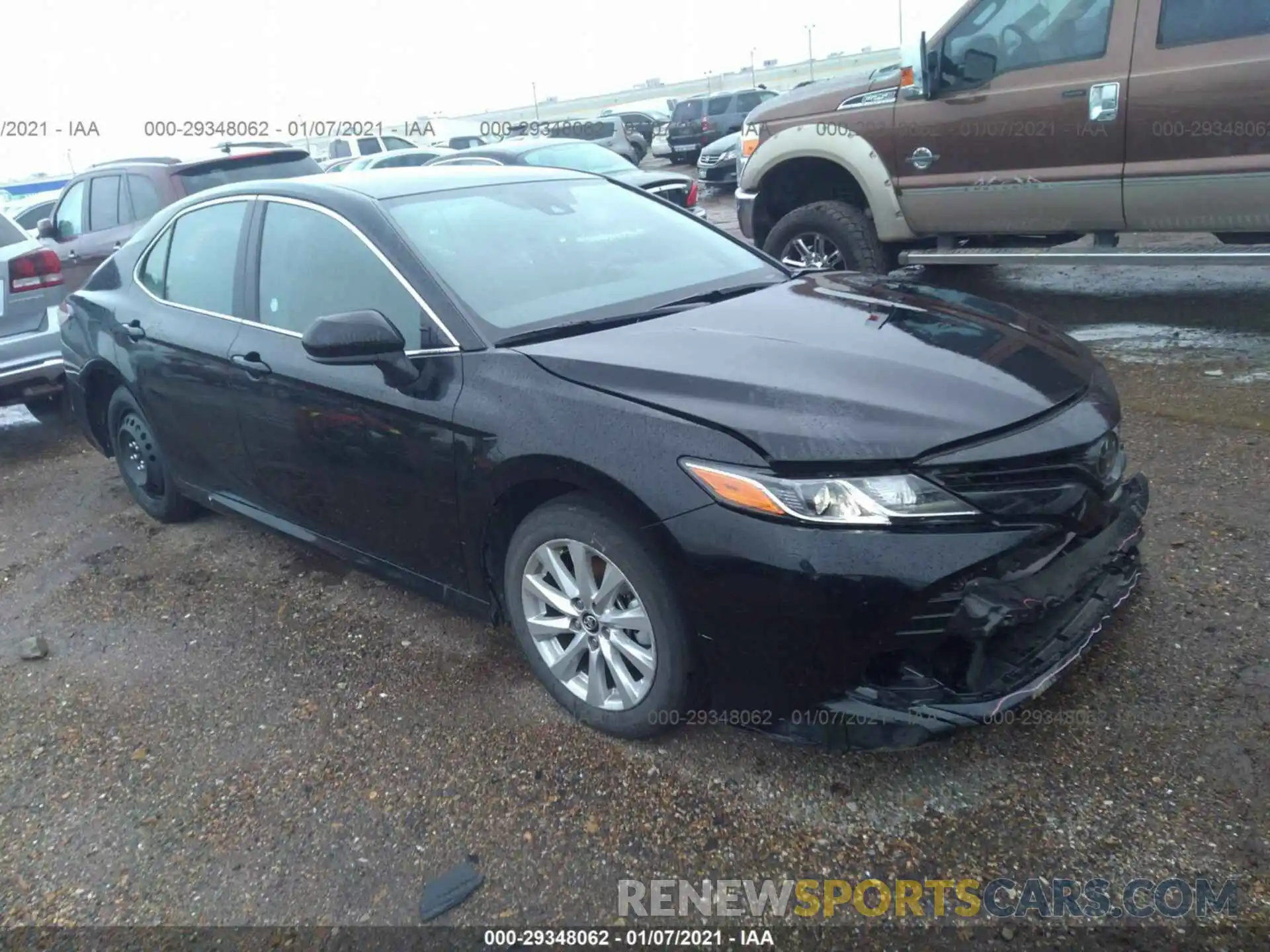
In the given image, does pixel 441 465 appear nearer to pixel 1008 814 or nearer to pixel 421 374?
pixel 421 374

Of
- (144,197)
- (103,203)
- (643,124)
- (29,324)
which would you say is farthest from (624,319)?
(643,124)

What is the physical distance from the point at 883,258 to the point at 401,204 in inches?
160

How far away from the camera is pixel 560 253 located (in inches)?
138

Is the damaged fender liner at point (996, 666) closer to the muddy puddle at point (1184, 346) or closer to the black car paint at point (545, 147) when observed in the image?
the muddy puddle at point (1184, 346)

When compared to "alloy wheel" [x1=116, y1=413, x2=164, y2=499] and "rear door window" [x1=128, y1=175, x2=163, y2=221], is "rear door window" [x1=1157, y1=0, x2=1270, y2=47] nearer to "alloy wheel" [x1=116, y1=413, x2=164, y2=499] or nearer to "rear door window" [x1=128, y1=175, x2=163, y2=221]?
"alloy wheel" [x1=116, y1=413, x2=164, y2=499]

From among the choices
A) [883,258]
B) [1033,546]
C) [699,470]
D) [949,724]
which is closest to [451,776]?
[699,470]

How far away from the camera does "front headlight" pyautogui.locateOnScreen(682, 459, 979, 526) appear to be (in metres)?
2.36

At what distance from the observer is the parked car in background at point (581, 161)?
10672 mm

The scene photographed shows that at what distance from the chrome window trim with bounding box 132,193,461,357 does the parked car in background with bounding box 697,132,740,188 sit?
42.6 ft

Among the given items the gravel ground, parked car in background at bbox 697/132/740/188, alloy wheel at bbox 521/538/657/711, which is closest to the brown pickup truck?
the gravel ground

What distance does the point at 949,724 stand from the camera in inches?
93.5

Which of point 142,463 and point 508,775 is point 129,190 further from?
point 508,775

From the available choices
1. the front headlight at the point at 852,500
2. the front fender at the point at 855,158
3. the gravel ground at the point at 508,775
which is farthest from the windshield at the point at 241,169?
the front headlight at the point at 852,500

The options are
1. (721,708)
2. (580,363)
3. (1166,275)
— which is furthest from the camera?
(1166,275)
